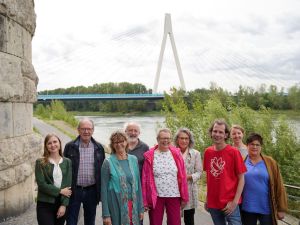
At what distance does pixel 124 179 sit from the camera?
314 cm

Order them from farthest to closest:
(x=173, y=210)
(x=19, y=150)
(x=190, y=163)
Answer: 1. (x=19, y=150)
2. (x=190, y=163)
3. (x=173, y=210)

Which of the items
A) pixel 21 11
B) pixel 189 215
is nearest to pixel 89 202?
pixel 189 215

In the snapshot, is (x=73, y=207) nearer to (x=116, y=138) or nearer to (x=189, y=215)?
(x=116, y=138)

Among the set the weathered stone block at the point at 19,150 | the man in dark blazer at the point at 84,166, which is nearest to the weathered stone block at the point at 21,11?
the weathered stone block at the point at 19,150

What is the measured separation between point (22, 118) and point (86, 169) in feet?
4.55

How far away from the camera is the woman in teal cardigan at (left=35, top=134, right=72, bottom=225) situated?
3.18 m

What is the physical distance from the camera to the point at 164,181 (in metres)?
3.49

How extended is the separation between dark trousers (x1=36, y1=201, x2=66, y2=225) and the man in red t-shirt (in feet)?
4.56

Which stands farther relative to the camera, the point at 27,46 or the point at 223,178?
the point at 27,46

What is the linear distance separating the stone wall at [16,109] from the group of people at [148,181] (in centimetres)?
93

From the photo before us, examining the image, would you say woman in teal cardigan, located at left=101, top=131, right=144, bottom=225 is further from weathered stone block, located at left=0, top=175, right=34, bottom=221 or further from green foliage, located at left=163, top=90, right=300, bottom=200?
green foliage, located at left=163, top=90, right=300, bottom=200

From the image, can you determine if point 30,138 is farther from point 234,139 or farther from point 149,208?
point 234,139

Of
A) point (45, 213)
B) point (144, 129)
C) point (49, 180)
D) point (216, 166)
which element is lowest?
point (144, 129)

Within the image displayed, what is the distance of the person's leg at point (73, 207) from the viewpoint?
3.61m
